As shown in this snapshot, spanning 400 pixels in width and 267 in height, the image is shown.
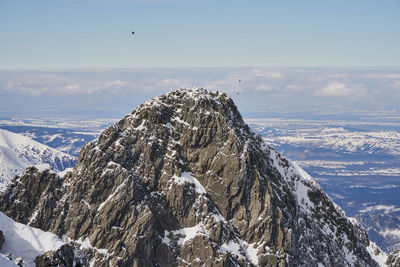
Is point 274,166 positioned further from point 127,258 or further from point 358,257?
point 127,258

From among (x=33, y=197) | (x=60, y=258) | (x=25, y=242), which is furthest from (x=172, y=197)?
(x=60, y=258)

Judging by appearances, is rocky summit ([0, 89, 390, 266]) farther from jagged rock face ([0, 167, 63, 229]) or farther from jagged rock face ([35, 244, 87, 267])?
jagged rock face ([35, 244, 87, 267])

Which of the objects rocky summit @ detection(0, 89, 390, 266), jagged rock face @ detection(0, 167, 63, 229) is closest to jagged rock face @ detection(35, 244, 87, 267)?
rocky summit @ detection(0, 89, 390, 266)

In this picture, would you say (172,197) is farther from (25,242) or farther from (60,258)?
(60,258)

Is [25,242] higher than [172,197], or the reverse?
[25,242]

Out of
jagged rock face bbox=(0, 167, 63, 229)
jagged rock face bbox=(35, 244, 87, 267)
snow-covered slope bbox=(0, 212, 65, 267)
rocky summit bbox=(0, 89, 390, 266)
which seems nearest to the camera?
jagged rock face bbox=(35, 244, 87, 267)
